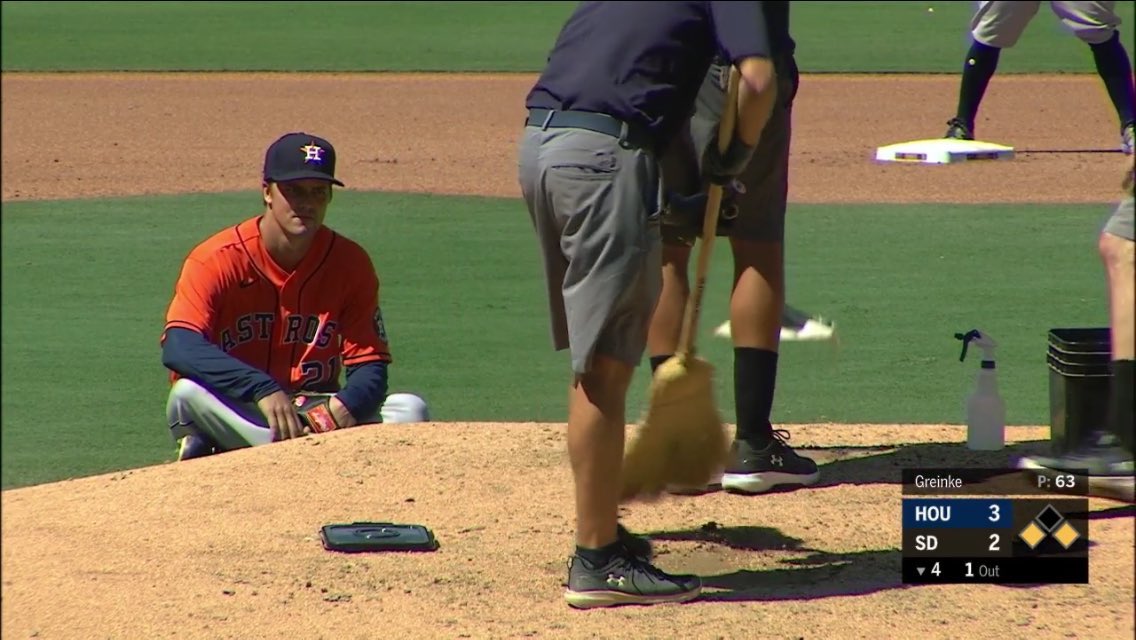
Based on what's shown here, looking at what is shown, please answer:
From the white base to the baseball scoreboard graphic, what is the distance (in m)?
9.13

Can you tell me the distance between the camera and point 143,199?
12742mm

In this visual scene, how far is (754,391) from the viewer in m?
5.52

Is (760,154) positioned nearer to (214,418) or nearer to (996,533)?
(996,533)

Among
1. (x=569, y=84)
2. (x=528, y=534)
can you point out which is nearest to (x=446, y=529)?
(x=528, y=534)

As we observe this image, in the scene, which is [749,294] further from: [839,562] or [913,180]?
[913,180]

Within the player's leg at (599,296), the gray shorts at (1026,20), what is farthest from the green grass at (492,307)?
the gray shorts at (1026,20)

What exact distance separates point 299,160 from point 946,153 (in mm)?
9080

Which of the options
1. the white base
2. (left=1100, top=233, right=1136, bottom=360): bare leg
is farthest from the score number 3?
the white base

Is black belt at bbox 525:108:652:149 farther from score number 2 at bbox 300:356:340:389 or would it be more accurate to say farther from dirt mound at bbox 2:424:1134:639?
score number 2 at bbox 300:356:340:389

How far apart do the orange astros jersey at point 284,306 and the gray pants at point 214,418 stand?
0.53ft

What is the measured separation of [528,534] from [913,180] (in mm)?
8887

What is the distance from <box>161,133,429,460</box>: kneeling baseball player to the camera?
6031mm

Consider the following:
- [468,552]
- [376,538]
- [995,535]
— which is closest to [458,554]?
[468,552]

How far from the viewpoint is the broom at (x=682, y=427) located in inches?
197
